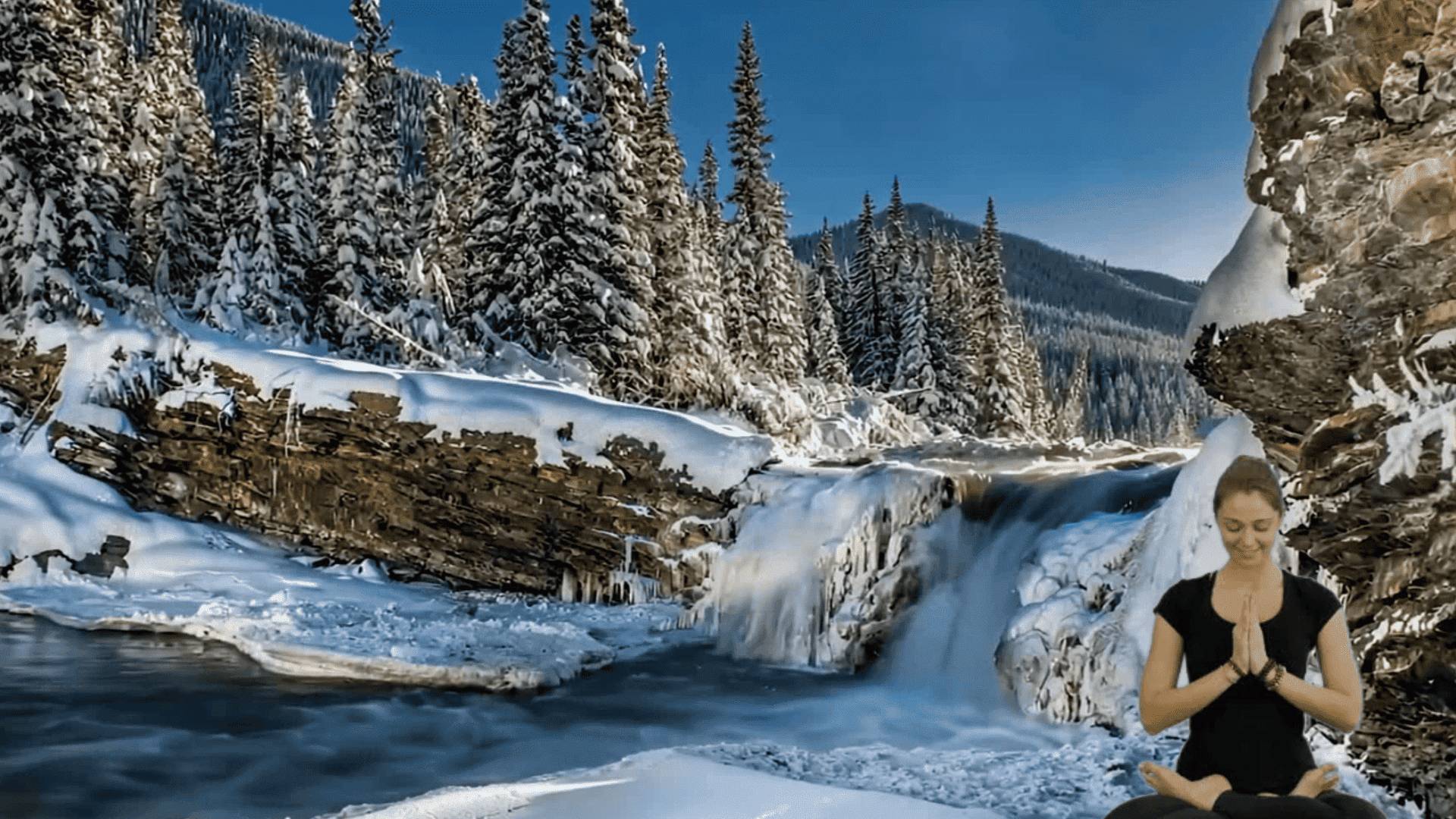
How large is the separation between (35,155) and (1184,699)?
2673 cm

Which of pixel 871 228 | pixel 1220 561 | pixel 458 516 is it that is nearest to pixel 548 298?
pixel 458 516

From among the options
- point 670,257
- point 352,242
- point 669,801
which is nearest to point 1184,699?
point 669,801

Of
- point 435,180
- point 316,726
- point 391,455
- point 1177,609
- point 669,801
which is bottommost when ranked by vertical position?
point 316,726

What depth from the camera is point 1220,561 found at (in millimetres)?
8688

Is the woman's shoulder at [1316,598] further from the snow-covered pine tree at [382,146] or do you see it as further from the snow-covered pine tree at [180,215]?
the snow-covered pine tree at [180,215]

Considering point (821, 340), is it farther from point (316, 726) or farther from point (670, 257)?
→ point (316, 726)

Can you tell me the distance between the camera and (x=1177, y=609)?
2.87m

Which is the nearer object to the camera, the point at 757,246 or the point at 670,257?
the point at 670,257

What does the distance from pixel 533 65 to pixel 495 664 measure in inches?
745

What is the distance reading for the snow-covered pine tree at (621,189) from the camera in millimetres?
25719

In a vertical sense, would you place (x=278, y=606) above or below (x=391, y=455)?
below

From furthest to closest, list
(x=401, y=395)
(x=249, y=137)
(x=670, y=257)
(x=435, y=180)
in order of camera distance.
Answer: (x=435, y=180)
(x=249, y=137)
(x=670, y=257)
(x=401, y=395)

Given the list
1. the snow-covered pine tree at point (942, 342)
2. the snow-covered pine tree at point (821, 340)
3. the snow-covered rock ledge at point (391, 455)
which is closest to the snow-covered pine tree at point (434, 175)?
the snow-covered pine tree at point (821, 340)

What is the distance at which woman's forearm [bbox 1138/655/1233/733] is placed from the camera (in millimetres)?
2686
